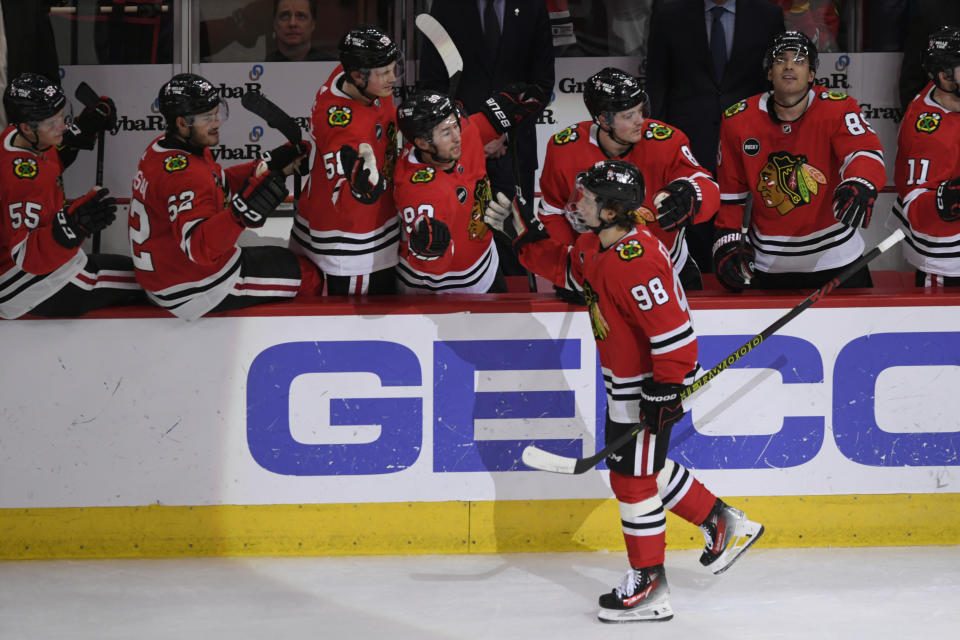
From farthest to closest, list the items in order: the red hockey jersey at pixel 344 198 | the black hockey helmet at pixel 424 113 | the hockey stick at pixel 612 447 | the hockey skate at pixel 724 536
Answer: the red hockey jersey at pixel 344 198, the black hockey helmet at pixel 424 113, the hockey skate at pixel 724 536, the hockey stick at pixel 612 447

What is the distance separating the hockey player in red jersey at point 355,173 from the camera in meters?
3.37

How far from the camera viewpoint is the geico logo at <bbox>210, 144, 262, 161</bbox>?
5547 millimetres

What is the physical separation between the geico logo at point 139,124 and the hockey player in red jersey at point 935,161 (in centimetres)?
343

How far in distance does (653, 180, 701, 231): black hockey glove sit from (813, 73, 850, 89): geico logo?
249 cm

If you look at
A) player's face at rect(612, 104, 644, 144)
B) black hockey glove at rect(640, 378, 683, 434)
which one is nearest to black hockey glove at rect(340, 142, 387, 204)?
player's face at rect(612, 104, 644, 144)

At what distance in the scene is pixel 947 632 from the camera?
2.77m

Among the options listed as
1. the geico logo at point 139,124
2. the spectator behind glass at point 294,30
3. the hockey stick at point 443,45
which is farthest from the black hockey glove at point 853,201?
the geico logo at point 139,124

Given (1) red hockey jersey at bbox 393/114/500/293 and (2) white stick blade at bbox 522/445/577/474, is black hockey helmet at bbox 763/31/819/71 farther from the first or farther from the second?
(2) white stick blade at bbox 522/445/577/474

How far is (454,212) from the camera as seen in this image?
11.2 feet

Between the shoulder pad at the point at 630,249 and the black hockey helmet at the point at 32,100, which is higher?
the black hockey helmet at the point at 32,100

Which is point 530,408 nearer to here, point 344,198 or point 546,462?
point 546,462

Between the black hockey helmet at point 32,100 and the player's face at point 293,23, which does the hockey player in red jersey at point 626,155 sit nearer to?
the black hockey helmet at point 32,100

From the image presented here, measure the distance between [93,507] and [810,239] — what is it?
232cm

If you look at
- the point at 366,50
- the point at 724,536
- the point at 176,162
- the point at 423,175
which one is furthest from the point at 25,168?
the point at 724,536
